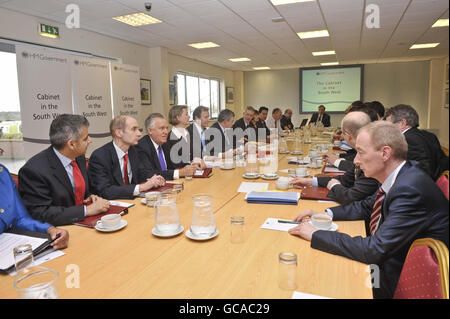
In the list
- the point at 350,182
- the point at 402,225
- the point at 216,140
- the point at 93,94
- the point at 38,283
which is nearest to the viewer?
the point at 38,283

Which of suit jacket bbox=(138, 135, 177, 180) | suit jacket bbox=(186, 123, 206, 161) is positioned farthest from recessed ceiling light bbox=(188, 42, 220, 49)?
suit jacket bbox=(138, 135, 177, 180)

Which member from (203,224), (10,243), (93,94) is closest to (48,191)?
(10,243)

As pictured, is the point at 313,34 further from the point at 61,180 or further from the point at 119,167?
the point at 61,180

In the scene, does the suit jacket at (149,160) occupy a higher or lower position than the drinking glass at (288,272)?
higher

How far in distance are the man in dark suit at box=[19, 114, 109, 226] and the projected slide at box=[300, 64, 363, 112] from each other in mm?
12412

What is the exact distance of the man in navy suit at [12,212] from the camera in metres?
1.69

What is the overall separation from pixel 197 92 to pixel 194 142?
272 inches

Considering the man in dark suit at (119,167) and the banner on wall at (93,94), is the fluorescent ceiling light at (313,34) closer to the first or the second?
the banner on wall at (93,94)

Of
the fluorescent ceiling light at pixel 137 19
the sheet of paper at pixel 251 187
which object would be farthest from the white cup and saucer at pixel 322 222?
the fluorescent ceiling light at pixel 137 19

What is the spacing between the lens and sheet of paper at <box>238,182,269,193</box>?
247 centimetres

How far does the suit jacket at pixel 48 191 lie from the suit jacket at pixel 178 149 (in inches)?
67.4

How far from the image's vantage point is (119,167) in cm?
266
